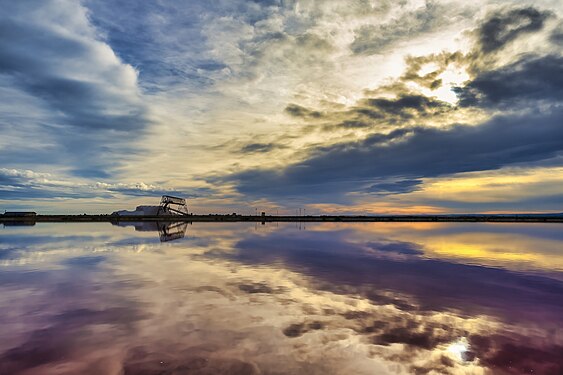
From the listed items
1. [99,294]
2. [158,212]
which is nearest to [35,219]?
[158,212]

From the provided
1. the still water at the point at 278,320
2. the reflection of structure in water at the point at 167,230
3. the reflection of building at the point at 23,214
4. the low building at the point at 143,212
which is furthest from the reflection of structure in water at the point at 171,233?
the reflection of building at the point at 23,214

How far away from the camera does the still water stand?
348 inches

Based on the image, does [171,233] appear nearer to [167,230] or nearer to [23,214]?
[167,230]

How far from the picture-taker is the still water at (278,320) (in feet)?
29.0

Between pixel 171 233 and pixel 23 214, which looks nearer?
pixel 171 233

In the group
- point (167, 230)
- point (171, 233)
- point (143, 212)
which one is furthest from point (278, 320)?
point (143, 212)

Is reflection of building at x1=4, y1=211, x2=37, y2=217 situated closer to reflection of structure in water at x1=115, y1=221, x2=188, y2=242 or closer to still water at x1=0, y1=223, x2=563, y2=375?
reflection of structure in water at x1=115, y1=221, x2=188, y2=242

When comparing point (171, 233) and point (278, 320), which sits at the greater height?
point (171, 233)

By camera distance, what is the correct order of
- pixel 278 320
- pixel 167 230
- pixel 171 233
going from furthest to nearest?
pixel 167 230
pixel 171 233
pixel 278 320

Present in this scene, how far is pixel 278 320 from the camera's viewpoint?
12156mm

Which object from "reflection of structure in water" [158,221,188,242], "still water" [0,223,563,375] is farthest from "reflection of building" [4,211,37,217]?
"still water" [0,223,563,375]

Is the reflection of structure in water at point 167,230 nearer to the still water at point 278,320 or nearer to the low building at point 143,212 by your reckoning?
the still water at point 278,320

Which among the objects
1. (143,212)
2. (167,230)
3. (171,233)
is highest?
(143,212)

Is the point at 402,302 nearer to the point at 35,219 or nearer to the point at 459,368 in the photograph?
the point at 459,368
